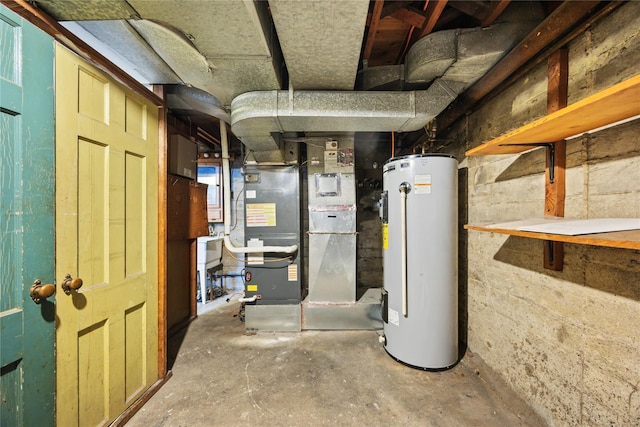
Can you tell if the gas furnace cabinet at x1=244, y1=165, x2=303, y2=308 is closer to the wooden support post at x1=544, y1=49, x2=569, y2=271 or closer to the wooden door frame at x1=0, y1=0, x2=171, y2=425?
the wooden door frame at x1=0, y1=0, x2=171, y2=425

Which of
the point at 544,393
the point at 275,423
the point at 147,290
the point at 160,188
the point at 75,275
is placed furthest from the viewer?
the point at 160,188

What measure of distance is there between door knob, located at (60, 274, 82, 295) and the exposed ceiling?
119cm

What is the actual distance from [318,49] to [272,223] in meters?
1.71

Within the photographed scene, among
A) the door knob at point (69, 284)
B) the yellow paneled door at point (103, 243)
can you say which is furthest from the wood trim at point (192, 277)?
the door knob at point (69, 284)

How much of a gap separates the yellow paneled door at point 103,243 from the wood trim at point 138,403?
0.09 feet

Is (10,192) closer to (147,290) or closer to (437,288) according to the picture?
(147,290)

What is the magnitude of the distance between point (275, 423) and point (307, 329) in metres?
1.07

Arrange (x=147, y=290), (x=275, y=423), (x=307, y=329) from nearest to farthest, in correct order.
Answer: (x=275, y=423)
(x=147, y=290)
(x=307, y=329)

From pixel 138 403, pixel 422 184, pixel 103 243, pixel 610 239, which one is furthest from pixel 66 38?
pixel 610 239

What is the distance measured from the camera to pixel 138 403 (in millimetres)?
1426

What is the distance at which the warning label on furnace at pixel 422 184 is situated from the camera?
1709 millimetres

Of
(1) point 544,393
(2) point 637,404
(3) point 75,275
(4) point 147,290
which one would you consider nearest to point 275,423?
(4) point 147,290

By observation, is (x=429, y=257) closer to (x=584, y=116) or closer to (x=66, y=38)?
(x=584, y=116)

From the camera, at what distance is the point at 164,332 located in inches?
64.8
